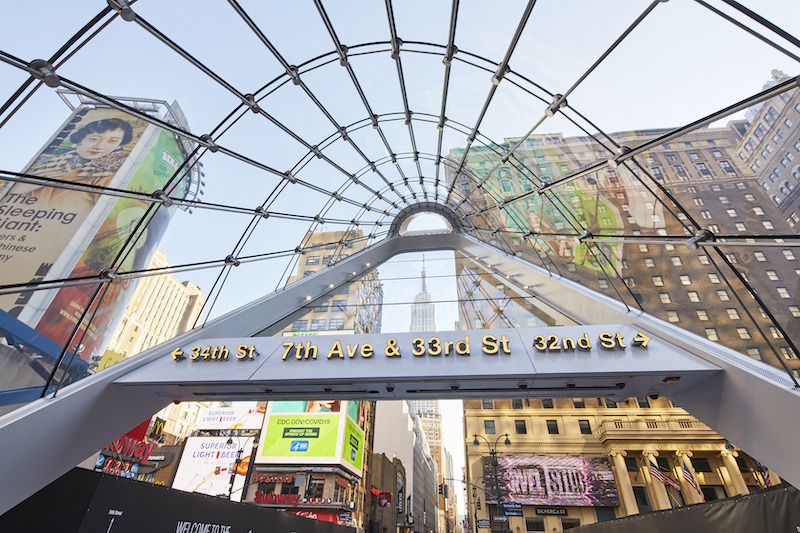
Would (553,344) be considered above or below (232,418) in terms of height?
below

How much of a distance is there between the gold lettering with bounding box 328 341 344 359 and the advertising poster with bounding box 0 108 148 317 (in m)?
11.5

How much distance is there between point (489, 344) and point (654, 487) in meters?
31.2

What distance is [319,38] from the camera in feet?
29.5

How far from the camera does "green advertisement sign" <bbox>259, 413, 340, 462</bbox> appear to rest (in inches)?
1284

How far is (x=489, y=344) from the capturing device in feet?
29.1

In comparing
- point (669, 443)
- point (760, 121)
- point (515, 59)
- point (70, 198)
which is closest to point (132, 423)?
point (515, 59)

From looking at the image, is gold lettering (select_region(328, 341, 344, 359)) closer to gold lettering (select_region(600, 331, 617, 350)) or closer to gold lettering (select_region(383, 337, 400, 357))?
gold lettering (select_region(383, 337, 400, 357))

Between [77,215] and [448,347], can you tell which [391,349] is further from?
[77,215]

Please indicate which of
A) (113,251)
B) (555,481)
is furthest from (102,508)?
(555,481)

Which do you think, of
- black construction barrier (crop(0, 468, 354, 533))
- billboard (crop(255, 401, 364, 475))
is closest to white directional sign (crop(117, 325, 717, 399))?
black construction barrier (crop(0, 468, 354, 533))

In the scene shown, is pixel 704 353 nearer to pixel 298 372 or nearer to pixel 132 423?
pixel 298 372

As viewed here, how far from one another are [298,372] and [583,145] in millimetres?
9450

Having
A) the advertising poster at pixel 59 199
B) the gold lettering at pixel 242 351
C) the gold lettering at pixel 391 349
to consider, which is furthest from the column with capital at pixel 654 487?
the advertising poster at pixel 59 199

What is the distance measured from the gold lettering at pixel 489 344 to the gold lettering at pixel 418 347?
5.20 ft
